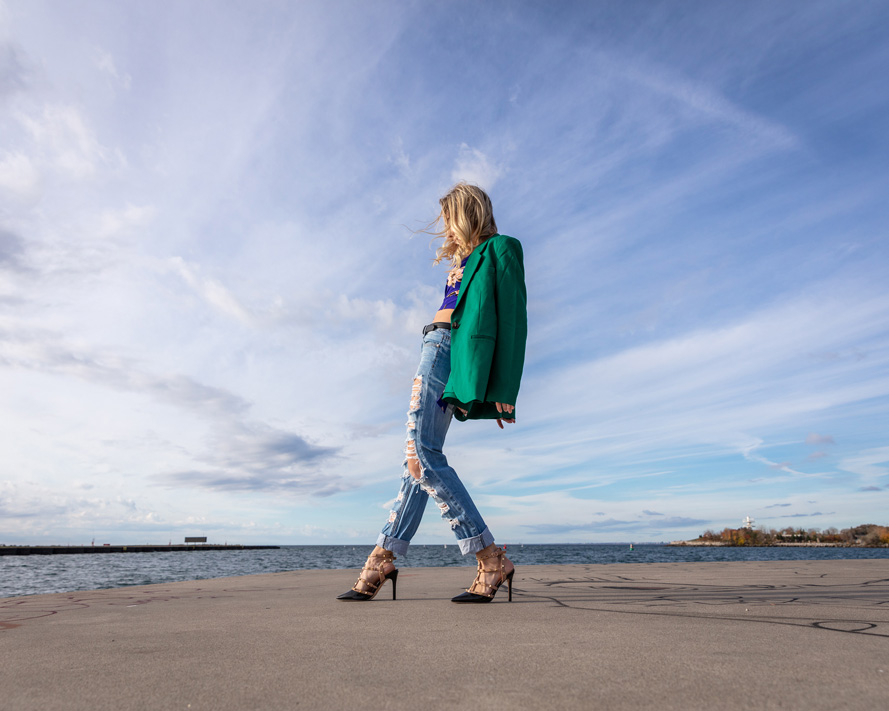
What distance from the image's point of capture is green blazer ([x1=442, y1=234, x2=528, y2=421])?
3186mm

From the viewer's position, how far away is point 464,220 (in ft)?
12.1

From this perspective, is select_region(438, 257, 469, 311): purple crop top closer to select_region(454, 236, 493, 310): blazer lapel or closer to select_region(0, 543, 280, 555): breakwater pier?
select_region(454, 236, 493, 310): blazer lapel

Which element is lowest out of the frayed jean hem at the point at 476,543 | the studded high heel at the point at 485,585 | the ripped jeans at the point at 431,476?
the studded high heel at the point at 485,585

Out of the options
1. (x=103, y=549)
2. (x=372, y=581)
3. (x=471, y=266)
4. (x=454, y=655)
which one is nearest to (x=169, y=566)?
(x=372, y=581)

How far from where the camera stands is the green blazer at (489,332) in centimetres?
319

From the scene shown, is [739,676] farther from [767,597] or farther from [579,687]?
[767,597]

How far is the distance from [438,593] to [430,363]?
5.28 ft

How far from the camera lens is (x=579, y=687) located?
51.7 inches

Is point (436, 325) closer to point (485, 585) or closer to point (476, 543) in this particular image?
point (476, 543)

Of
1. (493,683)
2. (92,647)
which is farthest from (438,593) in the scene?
(493,683)

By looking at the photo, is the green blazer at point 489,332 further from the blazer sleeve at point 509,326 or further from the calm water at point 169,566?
the calm water at point 169,566

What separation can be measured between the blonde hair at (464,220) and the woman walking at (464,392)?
14cm

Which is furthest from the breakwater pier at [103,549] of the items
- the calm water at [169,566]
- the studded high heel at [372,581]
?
the studded high heel at [372,581]

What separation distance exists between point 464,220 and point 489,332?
2.94 ft
